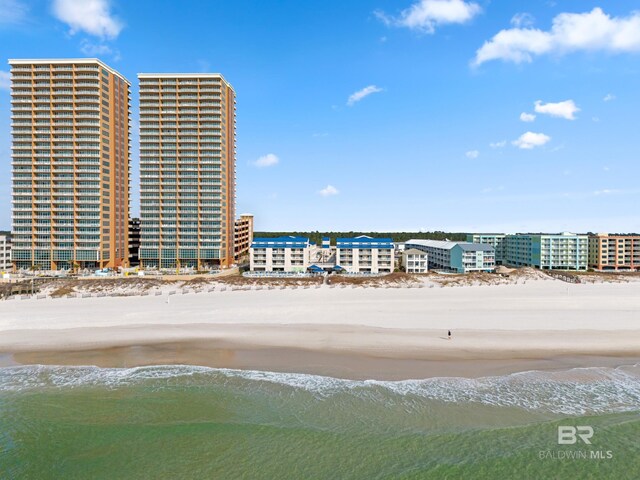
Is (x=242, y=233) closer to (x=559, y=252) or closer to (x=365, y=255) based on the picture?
(x=365, y=255)

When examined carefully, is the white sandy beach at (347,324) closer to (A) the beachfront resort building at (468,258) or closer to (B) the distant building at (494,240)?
(A) the beachfront resort building at (468,258)

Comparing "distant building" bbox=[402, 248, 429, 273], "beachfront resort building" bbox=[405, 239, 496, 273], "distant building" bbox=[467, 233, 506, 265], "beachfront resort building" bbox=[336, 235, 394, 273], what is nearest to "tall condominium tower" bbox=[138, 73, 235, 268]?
"beachfront resort building" bbox=[336, 235, 394, 273]

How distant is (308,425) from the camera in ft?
59.3

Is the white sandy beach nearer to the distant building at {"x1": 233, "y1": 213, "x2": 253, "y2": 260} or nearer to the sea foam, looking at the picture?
the sea foam

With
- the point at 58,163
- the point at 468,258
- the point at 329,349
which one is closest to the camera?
the point at 329,349

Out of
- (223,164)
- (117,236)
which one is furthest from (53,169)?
(223,164)

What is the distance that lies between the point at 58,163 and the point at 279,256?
5133cm

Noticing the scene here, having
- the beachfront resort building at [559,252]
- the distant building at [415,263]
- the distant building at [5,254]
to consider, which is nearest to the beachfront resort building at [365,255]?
the distant building at [415,263]

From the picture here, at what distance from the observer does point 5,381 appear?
73.6 feet

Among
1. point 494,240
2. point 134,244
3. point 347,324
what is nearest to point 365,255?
point 347,324

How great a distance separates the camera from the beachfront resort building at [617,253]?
91750 millimetres

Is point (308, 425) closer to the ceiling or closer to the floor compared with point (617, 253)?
closer to the floor

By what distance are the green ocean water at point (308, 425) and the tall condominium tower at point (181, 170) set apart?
6198cm

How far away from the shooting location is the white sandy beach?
28.5 m
